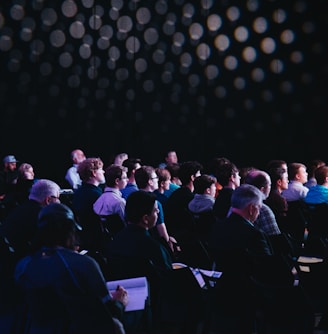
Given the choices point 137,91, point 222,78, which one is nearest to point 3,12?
point 137,91

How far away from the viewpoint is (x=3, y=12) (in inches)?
413

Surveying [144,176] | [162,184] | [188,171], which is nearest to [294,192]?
[188,171]

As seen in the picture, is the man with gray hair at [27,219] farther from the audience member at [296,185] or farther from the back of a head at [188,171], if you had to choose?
the audience member at [296,185]

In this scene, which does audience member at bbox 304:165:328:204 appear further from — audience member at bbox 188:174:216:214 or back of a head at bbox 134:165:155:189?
back of a head at bbox 134:165:155:189

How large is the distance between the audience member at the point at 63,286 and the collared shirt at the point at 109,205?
256cm

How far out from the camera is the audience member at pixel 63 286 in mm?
2594

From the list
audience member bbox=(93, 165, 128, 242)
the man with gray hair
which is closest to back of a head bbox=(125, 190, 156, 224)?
the man with gray hair

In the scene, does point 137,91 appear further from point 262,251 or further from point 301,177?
point 262,251

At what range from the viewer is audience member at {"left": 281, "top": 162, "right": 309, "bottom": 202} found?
21.6ft

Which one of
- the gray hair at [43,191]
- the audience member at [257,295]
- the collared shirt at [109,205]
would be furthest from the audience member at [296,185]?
the audience member at [257,295]

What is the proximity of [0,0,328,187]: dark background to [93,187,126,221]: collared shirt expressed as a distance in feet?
17.9

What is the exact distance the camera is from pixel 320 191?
636 centimetres

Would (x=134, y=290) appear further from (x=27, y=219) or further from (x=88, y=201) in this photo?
(x=88, y=201)

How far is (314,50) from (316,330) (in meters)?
7.49
